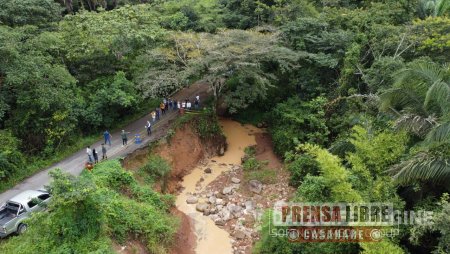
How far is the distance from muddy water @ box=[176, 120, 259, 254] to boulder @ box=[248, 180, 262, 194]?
2655 millimetres

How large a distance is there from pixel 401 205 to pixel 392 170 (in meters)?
1.08

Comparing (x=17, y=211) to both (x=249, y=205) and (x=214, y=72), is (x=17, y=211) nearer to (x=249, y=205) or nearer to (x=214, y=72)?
(x=249, y=205)

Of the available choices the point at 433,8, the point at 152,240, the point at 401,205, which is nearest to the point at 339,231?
the point at 401,205

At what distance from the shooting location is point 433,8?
28.1 metres

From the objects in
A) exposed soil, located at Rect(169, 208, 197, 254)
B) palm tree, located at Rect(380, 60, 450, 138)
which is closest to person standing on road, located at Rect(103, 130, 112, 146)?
exposed soil, located at Rect(169, 208, 197, 254)

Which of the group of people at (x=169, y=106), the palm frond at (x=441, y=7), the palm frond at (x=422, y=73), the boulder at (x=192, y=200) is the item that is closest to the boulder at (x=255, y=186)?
the boulder at (x=192, y=200)

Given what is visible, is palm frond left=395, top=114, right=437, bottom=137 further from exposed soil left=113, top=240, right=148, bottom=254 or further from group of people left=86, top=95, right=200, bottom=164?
group of people left=86, top=95, right=200, bottom=164

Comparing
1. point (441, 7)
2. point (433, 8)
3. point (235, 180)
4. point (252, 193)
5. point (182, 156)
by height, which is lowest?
point (252, 193)

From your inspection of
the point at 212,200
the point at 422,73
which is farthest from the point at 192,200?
the point at 422,73

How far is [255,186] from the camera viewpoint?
81.4ft

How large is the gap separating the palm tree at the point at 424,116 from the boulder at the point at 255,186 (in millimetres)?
11583

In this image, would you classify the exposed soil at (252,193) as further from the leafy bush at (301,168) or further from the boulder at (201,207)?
the boulder at (201,207)

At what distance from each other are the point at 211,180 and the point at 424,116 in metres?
15.3

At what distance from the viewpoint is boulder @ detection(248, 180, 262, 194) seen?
24625 mm
